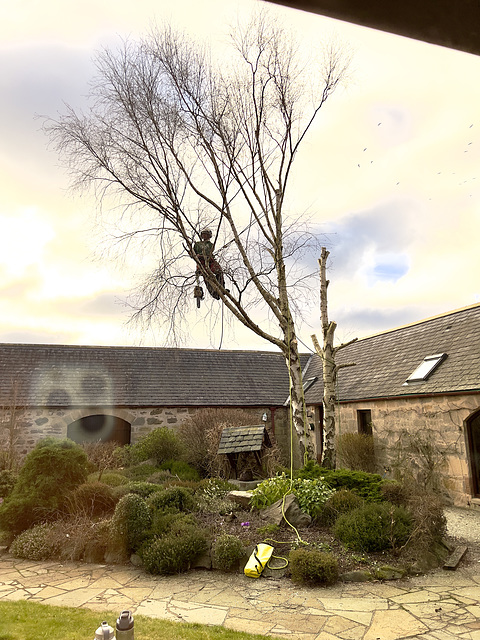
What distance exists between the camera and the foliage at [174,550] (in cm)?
629

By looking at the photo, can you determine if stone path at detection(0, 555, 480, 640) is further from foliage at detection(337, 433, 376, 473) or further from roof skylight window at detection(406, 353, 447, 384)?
foliage at detection(337, 433, 376, 473)

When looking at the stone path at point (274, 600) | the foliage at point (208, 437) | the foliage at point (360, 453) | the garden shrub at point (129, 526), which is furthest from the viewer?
the foliage at point (360, 453)

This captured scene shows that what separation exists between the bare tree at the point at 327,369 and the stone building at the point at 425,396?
7.83 feet

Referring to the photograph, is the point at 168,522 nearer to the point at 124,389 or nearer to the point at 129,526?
the point at 129,526

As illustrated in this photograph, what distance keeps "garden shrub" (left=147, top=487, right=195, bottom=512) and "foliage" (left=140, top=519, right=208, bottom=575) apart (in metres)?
1.12

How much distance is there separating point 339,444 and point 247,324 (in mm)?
6244

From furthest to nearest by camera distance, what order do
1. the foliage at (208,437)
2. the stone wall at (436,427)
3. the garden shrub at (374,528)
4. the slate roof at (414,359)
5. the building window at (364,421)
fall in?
1. the building window at (364,421)
2. the foliage at (208,437)
3. the slate roof at (414,359)
4. the stone wall at (436,427)
5. the garden shrub at (374,528)

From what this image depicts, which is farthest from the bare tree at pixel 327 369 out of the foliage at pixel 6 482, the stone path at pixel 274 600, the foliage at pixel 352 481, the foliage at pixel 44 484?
the foliage at pixel 6 482

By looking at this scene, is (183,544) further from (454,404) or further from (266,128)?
(266,128)

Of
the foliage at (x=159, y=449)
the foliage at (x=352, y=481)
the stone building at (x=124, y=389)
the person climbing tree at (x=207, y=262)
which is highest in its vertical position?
the person climbing tree at (x=207, y=262)

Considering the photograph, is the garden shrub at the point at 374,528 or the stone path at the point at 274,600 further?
the garden shrub at the point at 374,528

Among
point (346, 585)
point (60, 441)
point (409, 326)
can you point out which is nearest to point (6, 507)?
point (60, 441)

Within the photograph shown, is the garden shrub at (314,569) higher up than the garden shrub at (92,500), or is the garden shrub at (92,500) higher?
the garden shrub at (92,500)

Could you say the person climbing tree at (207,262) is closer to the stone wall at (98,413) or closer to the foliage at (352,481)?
the foliage at (352,481)
